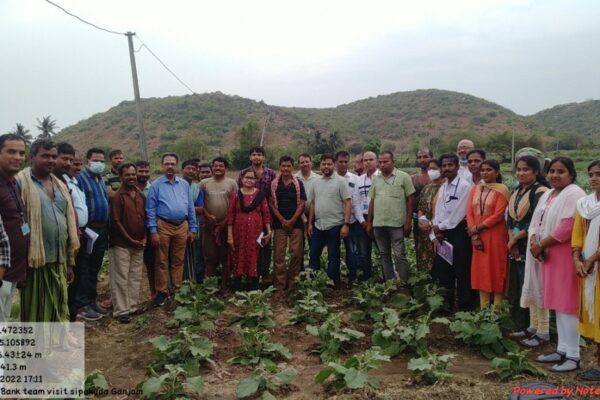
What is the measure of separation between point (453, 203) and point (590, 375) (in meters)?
2.16

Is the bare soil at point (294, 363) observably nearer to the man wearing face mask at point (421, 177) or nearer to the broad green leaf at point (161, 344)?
→ the broad green leaf at point (161, 344)

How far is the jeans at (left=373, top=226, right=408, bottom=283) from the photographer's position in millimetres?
6012

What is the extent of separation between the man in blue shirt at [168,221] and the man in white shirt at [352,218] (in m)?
2.16

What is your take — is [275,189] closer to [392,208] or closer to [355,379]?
[392,208]

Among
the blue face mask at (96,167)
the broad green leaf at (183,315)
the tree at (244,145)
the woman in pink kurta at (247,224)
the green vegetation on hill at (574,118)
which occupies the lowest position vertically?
the broad green leaf at (183,315)

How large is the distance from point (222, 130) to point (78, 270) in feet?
139

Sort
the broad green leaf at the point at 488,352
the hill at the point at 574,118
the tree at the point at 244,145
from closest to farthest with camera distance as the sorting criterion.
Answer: the broad green leaf at the point at 488,352, the tree at the point at 244,145, the hill at the point at 574,118

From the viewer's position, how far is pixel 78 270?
5.07 m

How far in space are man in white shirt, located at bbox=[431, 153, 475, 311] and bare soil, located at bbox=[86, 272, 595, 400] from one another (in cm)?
64

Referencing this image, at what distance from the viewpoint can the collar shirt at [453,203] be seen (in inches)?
203

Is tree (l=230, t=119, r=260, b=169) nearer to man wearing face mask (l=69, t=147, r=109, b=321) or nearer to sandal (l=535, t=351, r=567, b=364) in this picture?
man wearing face mask (l=69, t=147, r=109, b=321)

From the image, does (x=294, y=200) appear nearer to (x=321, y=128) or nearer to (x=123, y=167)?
(x=123, y=167)

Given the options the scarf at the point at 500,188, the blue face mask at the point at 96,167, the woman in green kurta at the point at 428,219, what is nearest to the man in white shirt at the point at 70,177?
the blue face mask at the point at 96,167

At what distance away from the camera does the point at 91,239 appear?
5.04 meters
